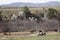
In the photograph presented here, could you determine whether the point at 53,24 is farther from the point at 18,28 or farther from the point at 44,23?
the point at 18,28

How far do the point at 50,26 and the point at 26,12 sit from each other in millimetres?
17755

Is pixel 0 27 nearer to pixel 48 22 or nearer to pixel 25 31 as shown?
pixel 25 31

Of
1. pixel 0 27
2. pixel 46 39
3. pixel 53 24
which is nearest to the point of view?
pixel 46 39

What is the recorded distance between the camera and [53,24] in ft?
112

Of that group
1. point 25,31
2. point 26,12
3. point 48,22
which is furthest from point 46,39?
point 26,12

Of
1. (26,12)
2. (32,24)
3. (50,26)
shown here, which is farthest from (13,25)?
(26,12)

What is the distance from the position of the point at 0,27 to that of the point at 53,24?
8.03 metres

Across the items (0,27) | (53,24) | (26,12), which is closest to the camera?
(0,27)

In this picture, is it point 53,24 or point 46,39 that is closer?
point 46,39

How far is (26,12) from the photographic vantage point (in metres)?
50.9

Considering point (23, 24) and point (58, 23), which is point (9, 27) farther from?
point (58, 23)

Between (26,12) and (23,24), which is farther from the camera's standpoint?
(26,12)

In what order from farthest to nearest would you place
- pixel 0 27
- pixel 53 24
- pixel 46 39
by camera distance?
1. pixel 53 24
2. pixel 0 27
3. pixel 46 39

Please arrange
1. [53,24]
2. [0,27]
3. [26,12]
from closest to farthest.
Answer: [0,27] < [53,24] < [26,12]
